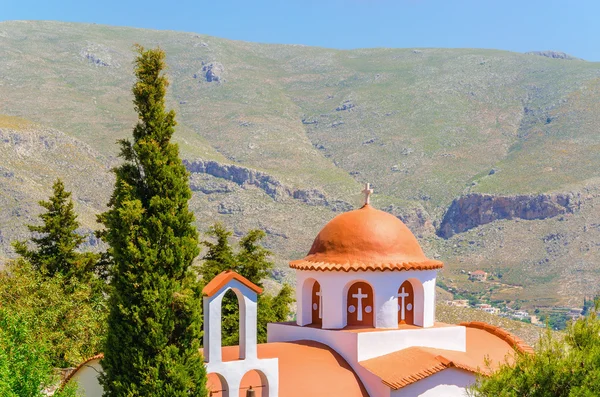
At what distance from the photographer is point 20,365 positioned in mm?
14477

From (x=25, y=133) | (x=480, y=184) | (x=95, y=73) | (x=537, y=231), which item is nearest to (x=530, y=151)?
(x=480, y=184)

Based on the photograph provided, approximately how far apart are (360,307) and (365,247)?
4.58 ft

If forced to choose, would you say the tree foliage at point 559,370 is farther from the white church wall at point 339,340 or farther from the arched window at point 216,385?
Answer: the arched window at point 216,385

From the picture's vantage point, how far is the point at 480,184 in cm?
12562

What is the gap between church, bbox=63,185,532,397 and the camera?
15211 mm

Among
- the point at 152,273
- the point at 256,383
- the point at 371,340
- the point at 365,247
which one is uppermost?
the point at 365,247

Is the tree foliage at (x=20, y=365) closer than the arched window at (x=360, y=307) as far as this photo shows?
Yes

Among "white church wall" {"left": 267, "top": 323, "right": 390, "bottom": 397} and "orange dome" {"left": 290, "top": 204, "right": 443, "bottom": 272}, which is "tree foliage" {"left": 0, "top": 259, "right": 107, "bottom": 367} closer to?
"white church wall" {"left": 267, "top": 323, "right": 390, "bottom": 397}

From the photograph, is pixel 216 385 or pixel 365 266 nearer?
pixel 216 385

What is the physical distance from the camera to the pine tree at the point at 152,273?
13781mm

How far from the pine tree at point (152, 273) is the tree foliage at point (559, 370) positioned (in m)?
5.19

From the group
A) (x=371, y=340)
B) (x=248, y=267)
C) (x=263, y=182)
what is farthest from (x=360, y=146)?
(x=371, y=340)

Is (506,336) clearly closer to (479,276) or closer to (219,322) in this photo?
(219,322)

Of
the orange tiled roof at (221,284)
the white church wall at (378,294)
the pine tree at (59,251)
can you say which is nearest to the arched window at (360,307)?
the white church wall at (378,294)
